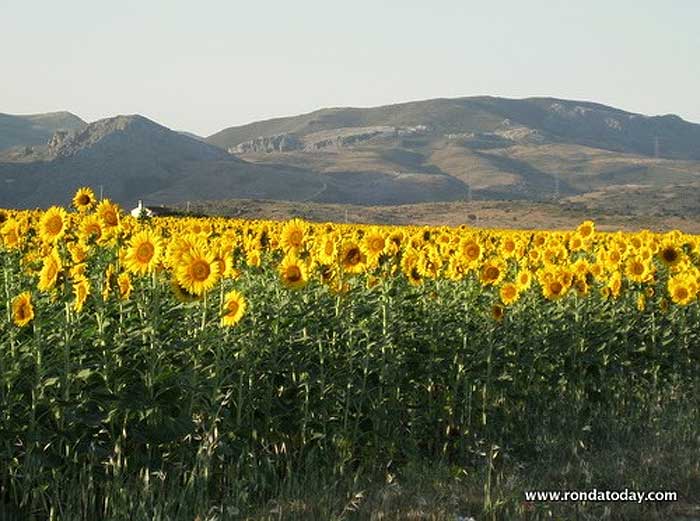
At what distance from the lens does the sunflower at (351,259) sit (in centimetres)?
755

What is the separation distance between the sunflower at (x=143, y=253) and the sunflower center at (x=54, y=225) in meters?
0.98

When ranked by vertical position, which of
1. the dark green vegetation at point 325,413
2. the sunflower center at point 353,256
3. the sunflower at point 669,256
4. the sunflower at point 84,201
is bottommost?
the dark green vegetation at point 325,413

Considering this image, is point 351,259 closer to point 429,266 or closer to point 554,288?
point 429,266

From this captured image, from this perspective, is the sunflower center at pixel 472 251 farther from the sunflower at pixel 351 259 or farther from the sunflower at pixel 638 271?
the sunflower at pixel 638 271

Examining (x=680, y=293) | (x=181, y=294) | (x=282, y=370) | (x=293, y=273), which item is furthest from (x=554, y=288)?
(x=181, y=294)

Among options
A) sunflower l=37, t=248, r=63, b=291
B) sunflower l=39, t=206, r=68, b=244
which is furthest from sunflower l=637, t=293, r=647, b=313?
sunflower l=37, t=248, r=63, b=291

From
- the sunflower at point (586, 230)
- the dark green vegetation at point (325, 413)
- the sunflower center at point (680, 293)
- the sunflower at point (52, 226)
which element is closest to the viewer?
the dark green vegetation at point (325, 413)

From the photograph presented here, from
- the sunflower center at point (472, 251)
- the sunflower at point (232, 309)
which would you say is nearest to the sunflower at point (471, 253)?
the sunflower center at point (472, 251)

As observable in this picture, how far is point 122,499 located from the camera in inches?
203

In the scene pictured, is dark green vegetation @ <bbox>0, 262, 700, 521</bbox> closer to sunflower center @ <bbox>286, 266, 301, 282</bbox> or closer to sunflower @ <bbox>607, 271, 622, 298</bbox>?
sunflower center @ <bbox>286, 266, 301, 282</bbox>

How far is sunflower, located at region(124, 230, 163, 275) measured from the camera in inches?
244

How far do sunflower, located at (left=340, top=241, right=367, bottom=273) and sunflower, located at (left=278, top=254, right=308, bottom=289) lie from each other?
21.7 inches

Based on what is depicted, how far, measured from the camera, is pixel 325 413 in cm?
677

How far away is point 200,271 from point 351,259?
1.77 metres
